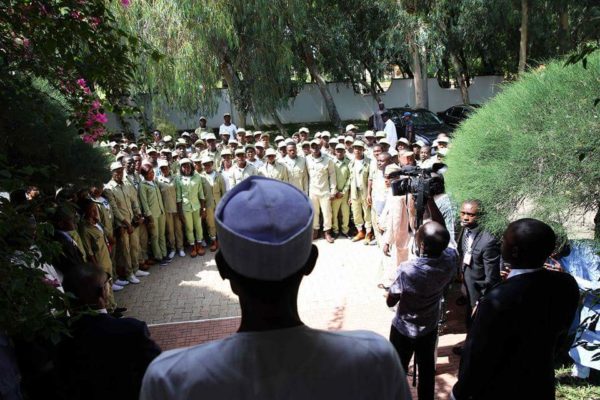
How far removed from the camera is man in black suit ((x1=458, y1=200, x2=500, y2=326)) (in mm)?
4449

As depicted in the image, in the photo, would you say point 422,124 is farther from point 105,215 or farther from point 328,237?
point 105,215

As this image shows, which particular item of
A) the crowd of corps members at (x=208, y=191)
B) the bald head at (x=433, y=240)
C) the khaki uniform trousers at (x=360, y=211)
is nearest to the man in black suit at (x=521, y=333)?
the bald head at (x=433, y=240)

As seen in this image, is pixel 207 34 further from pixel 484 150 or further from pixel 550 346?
pixel 550 346

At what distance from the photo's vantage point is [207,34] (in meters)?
12.6

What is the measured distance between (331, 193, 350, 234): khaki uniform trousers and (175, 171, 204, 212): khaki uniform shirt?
2.43 m

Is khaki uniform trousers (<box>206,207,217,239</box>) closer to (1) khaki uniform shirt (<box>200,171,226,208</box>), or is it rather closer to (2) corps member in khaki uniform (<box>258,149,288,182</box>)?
(1) khaki uniform shirt (<box>200,171,226,208</box>)

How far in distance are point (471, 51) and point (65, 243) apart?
2033cm

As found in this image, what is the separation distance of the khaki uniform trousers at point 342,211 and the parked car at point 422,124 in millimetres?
6867

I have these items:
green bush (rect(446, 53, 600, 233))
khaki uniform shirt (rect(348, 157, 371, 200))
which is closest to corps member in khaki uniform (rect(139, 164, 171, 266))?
khaki uniform shirt (rect(348, 157, 371, 200))

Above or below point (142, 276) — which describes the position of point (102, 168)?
above

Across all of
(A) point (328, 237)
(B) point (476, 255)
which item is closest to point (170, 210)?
(A) point (328, 237)

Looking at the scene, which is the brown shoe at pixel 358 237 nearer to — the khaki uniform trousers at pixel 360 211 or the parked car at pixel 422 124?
the khaki uniform trousers at pixel 360 211

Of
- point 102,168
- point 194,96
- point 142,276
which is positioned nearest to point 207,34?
point 194,96

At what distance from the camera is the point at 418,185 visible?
188 inches
